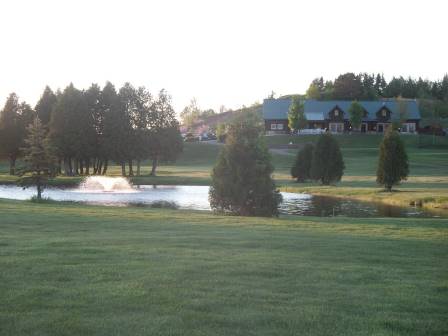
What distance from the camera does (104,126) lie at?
218ft

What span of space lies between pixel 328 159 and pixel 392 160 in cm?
911

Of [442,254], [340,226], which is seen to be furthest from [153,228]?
[442,254]

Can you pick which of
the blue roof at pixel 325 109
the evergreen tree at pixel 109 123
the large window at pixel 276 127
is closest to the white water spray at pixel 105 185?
the evergreen tree at pixel 109 123

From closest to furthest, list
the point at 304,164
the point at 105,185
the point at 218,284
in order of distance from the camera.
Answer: the point at 218,284 < the point at 105,185 < the point at 304,164

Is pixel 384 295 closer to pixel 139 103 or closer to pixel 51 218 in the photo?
pixel 51 218

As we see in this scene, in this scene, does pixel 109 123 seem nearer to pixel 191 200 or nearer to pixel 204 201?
pixel 191 200

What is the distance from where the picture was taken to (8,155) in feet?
230

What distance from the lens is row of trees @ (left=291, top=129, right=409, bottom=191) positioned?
1706 inches

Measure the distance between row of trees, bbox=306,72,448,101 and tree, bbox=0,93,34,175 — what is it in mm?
86340

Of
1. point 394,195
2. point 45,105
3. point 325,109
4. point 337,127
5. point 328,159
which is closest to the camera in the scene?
point 394,195

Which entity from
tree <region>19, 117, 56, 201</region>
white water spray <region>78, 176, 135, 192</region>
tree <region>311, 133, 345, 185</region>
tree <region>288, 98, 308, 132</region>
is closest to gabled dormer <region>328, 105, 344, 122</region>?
tree <region>288, 98, 308, 132</region>

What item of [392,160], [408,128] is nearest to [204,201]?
[392,160]

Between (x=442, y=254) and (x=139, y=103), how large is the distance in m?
58.9

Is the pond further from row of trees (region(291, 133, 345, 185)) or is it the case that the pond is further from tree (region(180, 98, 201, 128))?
tree (region(180, 98, 201, 128))
